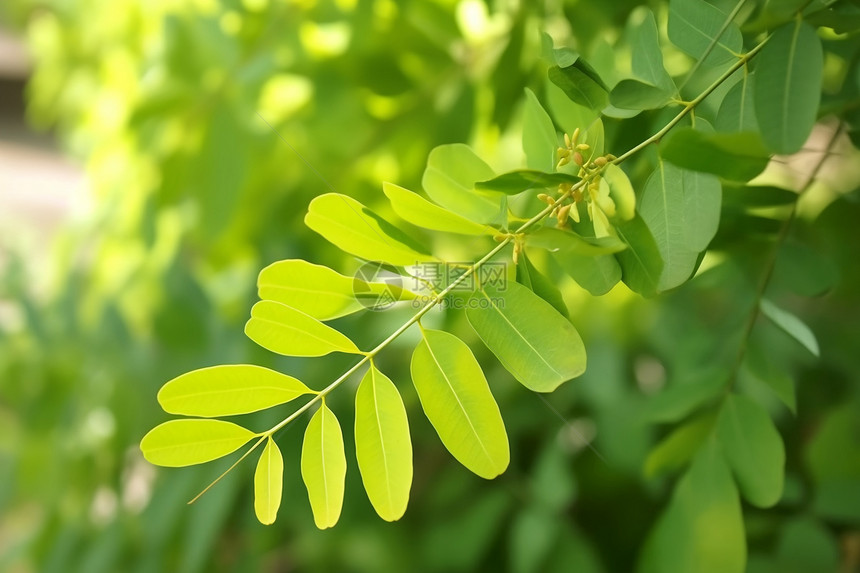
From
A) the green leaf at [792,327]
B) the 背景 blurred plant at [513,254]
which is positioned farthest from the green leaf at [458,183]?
the green leaf at [792,327]

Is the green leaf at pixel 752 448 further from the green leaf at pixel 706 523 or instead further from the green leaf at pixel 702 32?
the green leaf at pixel 702 32

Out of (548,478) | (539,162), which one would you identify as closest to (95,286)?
(548,478)

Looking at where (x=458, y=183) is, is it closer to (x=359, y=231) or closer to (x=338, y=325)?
(x=359, y=231)

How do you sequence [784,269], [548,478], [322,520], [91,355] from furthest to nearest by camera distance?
[91,355], [548,478], [784,269], [322,520]

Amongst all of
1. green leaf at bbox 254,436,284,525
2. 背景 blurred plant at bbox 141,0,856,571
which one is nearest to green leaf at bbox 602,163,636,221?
背景 blurred plant at bbox 141,0,856,571

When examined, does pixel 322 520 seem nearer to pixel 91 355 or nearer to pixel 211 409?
pixel 211 409

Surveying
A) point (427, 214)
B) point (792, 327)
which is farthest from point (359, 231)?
point (792, 327)

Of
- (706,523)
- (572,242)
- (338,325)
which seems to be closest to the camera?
(572,242)
